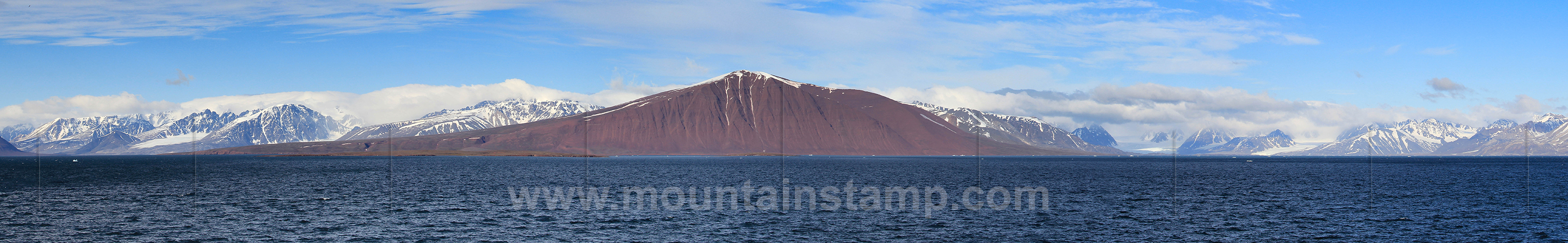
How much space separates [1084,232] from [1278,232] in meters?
12.3

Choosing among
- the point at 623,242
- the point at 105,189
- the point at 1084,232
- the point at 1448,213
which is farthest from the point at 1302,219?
the point at 105,189

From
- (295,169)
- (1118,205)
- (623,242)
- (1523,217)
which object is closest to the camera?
(623,242)

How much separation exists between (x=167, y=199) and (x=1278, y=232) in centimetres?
8944

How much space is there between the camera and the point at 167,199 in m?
82.9

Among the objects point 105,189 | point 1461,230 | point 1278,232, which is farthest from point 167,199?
point 1461,230

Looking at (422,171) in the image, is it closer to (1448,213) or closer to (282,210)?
(282,210)

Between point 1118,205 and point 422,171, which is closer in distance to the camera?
point 1118,205

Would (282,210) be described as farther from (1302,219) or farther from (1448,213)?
(1448,213)

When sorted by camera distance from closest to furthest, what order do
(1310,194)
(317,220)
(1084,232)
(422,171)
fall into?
(1084,232)
(317,220)
(1310,194)
(422,171)

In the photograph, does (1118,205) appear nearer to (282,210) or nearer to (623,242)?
(623,242)

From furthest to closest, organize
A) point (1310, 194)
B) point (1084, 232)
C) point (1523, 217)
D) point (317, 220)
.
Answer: point (1310, 194)
point (1523, 217)
point (317, 220)
point (1084, 232)

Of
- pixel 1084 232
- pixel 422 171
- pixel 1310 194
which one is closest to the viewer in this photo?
pixel 1084 232

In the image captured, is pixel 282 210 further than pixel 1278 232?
Yes

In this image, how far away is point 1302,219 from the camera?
66812 mm
